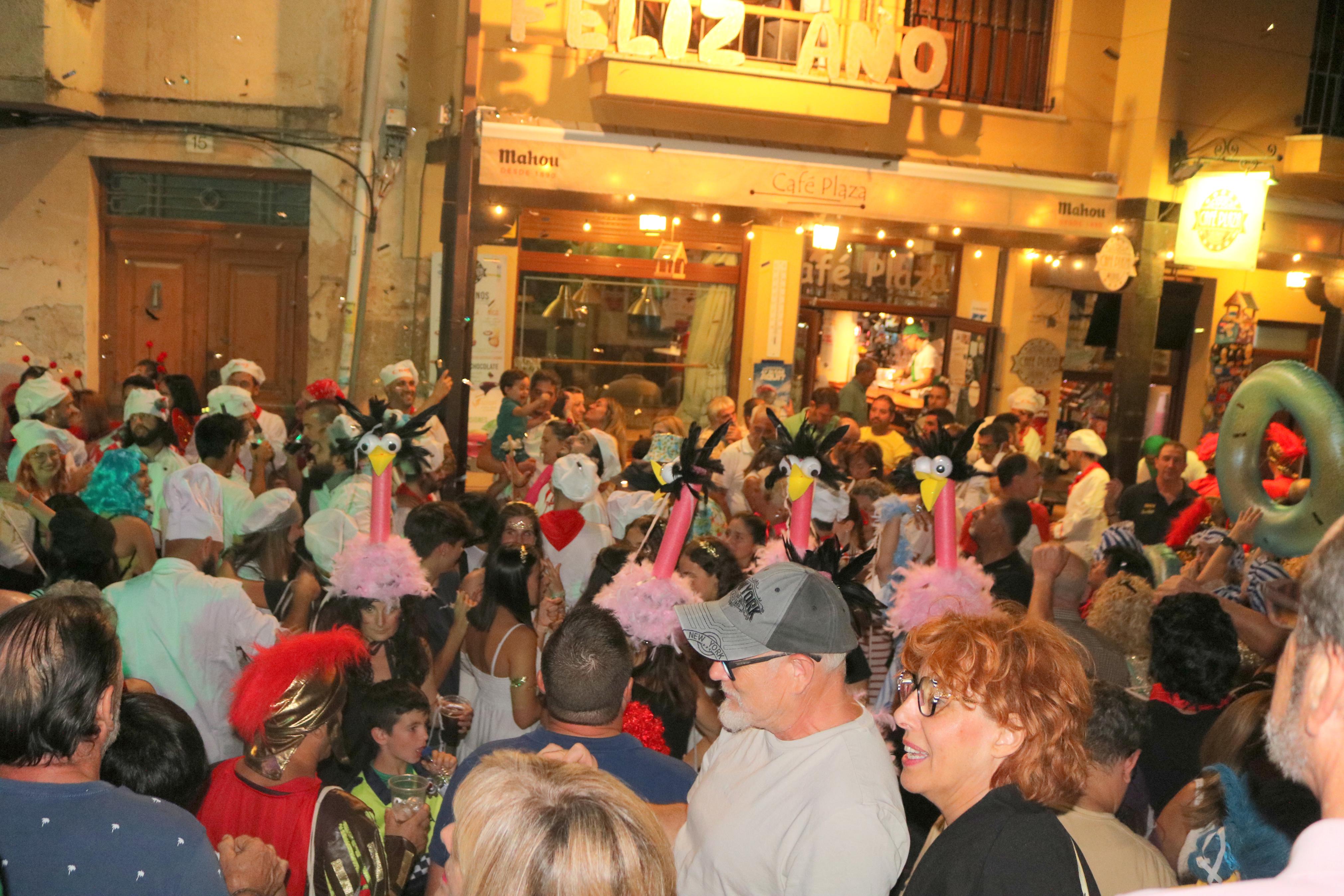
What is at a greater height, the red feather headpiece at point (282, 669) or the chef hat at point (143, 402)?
the chef hat at point (143, 402)

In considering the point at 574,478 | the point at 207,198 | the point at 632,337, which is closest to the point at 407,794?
the point at 574,478

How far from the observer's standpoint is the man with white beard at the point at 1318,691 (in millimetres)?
1128

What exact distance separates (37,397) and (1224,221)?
413 inches

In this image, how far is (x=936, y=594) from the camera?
435 cm

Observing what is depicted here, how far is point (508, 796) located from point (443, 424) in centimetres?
767

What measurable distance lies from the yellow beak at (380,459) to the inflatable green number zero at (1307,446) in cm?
459

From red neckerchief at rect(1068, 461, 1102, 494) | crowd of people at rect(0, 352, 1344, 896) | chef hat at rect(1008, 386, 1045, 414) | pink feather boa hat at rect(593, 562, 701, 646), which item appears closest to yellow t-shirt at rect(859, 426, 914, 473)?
red neckerchief at rect(1068, 461, 1102, 494)

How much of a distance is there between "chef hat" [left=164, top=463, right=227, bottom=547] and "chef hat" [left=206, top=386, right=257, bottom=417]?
2928mm

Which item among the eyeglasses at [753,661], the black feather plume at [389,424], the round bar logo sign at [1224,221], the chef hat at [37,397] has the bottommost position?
the chef hat at [37,397]

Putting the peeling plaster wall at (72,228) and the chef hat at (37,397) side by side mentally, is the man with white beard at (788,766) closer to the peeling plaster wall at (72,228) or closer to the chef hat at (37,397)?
the chef hat at (37,397)

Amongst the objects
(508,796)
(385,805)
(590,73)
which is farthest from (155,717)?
(590,73)

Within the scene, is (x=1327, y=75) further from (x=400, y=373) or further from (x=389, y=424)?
(x=389, y=424)

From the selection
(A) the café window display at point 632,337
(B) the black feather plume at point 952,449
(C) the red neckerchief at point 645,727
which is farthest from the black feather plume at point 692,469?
(A) the café window display at point 632,337

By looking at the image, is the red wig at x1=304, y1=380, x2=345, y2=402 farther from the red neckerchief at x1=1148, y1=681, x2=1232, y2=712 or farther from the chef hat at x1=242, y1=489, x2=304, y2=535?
the red neckerchief at x1=1148, y1=681, x2=1232, y2=712
